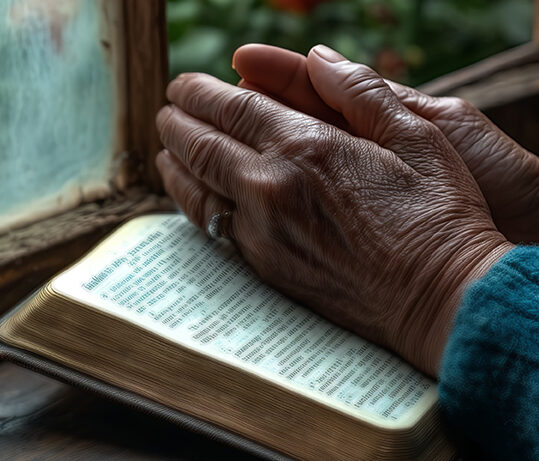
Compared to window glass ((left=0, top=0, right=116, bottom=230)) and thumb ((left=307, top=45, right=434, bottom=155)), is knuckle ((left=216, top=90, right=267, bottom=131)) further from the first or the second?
window glass ((left=0, top=0, right=116, bottom=230))

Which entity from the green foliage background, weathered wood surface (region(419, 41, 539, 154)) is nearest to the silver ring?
weathered wood surface (region(419, 41, 539, 154))

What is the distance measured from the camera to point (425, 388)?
0.66m

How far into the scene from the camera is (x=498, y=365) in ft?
1.97

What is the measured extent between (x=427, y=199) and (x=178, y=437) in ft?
0.99

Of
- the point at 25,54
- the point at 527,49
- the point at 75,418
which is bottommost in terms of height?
the point at 75,418

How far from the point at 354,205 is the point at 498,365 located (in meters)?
0.19

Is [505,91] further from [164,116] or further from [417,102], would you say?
[164,116]

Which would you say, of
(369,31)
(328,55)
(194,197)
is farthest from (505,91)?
(369,31)

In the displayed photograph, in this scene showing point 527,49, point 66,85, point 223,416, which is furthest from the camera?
point 527,49

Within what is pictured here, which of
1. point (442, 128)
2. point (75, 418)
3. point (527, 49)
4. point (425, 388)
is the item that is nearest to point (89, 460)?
point (75, 418)

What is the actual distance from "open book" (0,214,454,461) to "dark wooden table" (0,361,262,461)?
0.05 metres

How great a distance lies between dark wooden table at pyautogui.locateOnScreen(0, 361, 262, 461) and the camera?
0.64m

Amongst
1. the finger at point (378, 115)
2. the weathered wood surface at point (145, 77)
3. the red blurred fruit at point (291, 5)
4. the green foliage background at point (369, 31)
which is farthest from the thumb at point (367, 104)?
the red blurred fruit at point (291, 5)

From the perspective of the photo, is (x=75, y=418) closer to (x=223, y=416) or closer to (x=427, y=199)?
(x=223, y=416)
